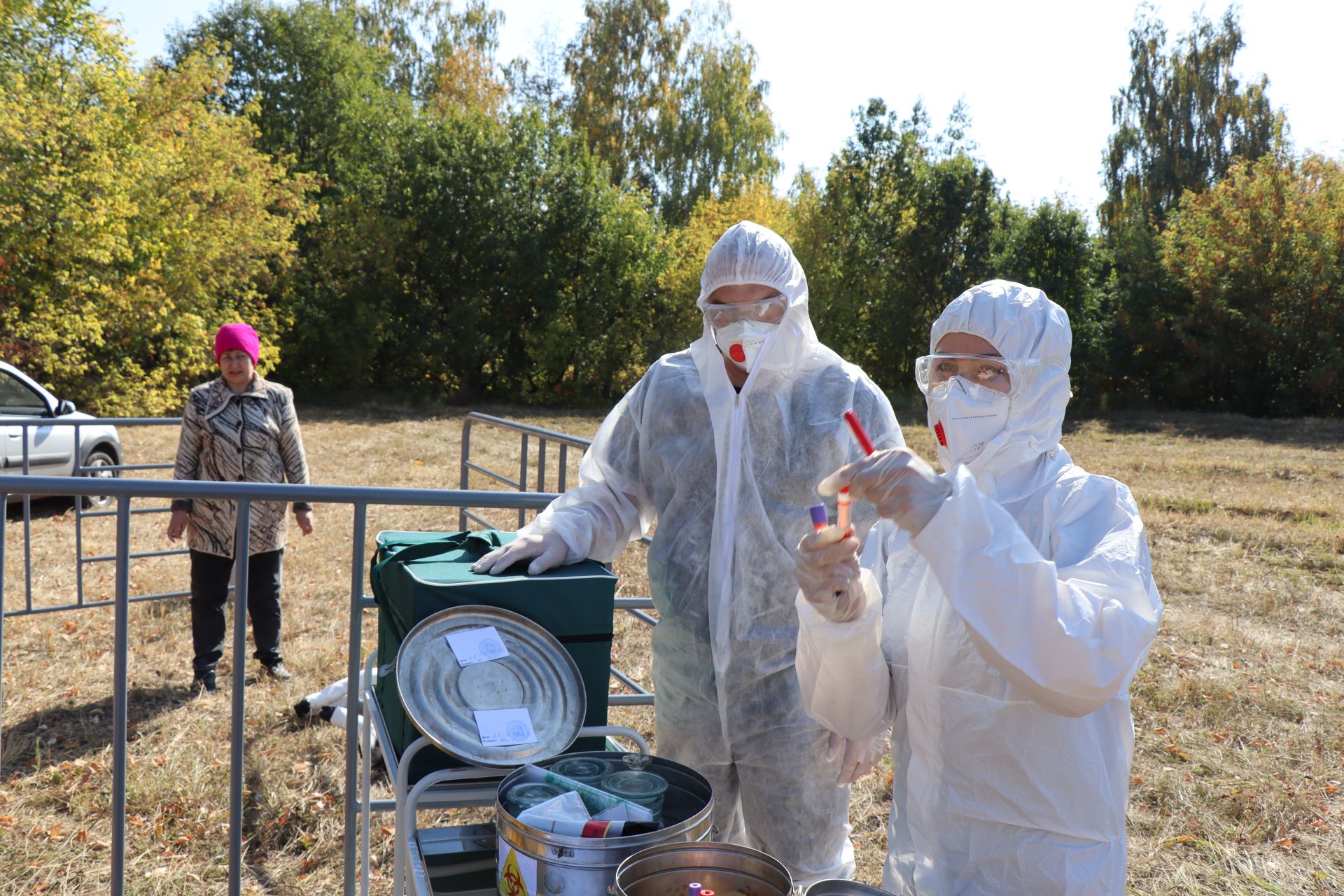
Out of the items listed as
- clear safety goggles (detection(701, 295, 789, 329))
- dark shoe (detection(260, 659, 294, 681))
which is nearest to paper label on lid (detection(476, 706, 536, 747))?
clear safety goggles (detection(701, 295, 789, 329))

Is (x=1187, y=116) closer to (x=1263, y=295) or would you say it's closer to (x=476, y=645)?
(x=1263, y=295)

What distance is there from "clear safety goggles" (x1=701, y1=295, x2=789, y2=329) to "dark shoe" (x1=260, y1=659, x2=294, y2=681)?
3.78 meters

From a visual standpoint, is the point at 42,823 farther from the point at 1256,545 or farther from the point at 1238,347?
the point at 1238,347

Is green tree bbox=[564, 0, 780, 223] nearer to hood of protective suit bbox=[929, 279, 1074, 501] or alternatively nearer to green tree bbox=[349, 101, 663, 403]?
green tree bbox=[349, 101, 663, 403]

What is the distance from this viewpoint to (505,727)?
69.6 inches

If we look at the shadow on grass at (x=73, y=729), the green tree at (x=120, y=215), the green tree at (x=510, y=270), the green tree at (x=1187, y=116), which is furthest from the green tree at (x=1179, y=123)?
the shadow on grass at (x=73, y=729)

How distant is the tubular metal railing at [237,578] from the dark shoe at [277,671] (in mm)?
2531

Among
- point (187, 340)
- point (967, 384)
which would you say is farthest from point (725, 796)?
point (187, 340)

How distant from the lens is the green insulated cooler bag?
6.15 feet

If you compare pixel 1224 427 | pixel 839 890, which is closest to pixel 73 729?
pixel 839 890

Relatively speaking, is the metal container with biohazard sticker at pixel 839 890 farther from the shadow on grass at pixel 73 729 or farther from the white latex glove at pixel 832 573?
the shadow on grass at pixel 73 729

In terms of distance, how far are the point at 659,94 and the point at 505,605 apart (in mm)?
26863

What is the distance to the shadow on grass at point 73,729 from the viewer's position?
13.9 feet

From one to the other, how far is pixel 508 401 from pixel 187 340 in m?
6.59
